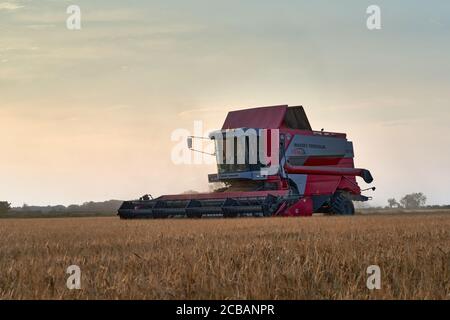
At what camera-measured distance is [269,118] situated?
996 inches

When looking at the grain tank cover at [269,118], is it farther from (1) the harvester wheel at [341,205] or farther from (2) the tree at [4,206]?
(2) the tree at [4,206]

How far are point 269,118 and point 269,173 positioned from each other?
2.38 m

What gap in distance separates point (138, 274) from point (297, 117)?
21500mm

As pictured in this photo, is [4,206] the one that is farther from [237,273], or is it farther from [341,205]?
[237,273]

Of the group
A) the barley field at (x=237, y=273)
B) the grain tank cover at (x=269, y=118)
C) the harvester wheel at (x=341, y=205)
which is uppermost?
the grain tank cover at (x=269, y=118)

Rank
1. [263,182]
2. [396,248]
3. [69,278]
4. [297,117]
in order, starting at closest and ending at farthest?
[69,278]
[396,248]
[263,182]
[297,117]

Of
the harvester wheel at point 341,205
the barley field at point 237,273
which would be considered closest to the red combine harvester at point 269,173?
the harvester wheel at point 341,205

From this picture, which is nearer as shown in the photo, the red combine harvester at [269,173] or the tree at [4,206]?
the red combine harvester at [269,173]

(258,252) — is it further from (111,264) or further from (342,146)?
(342,146)

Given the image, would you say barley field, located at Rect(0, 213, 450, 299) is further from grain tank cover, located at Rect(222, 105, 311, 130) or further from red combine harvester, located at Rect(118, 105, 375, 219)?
grain tank cover, located at Rect(222, 105, 311, 130)

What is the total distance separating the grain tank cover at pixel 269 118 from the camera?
82.6 feet
